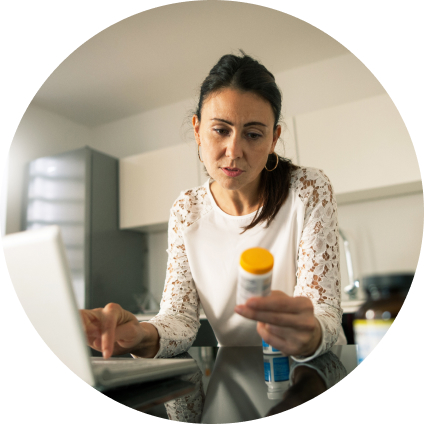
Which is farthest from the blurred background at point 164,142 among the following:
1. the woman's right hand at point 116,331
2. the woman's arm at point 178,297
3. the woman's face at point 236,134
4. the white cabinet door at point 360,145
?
the woman's right hand at point 116,331

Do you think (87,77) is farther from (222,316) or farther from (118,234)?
(222,316)

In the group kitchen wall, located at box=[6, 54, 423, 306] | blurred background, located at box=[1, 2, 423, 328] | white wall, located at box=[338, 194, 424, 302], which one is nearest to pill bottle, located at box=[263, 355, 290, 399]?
blurred background, located at box=[1, 2, 423, 328]

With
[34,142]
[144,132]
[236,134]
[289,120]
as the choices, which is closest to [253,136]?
[236,134]

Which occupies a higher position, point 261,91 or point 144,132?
point 144,132

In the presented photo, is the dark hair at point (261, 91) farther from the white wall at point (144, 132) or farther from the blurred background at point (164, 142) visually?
the white wall at point (144, 132)

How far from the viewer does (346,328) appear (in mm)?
1216

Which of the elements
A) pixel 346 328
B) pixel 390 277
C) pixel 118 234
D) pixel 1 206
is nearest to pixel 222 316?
pixel 390 277

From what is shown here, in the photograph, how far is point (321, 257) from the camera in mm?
559

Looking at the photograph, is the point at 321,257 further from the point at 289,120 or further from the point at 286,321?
the point at 289,120

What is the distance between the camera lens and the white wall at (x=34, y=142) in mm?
1924

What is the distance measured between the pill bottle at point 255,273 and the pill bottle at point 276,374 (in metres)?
0.11

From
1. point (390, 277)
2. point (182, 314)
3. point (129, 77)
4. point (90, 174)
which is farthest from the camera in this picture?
point (90, 174)

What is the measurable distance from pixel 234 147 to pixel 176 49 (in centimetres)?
68

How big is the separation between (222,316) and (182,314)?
0.09 metres
